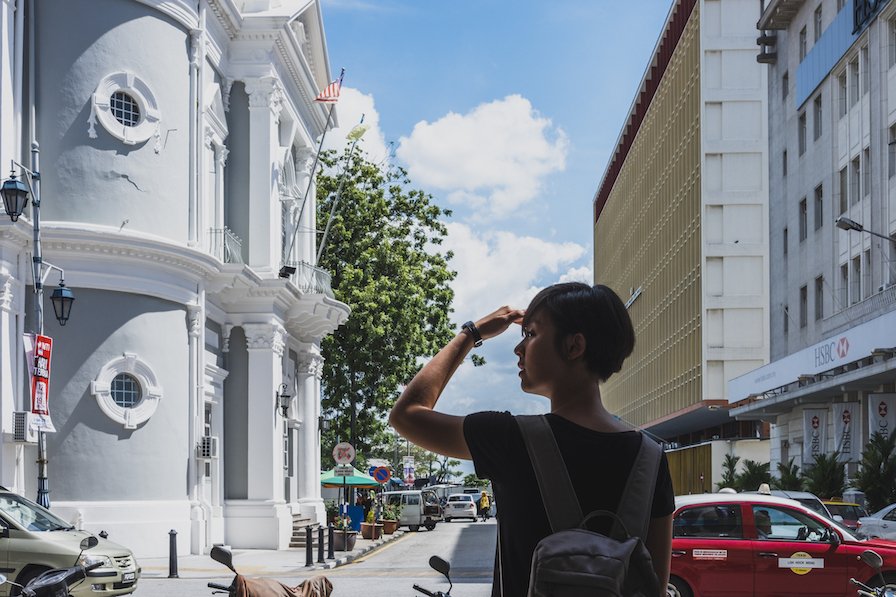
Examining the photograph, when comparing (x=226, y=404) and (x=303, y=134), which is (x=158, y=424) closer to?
(x=226, y=404)

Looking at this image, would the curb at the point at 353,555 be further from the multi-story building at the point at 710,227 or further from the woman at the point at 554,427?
the multi-story building at the point at 710,227

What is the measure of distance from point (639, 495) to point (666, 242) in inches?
2933

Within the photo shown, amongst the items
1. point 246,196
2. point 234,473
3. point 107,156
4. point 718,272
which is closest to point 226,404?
point 234,473

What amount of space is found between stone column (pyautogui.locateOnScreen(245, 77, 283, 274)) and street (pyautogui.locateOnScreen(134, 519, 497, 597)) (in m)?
8.66

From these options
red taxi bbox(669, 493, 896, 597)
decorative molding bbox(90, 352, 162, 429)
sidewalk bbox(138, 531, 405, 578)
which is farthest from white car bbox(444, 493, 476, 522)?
red taxi bbox(669, 493, 896, 597)

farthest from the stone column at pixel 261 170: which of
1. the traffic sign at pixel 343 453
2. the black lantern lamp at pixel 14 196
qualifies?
the black lantern lamp at pixel 14 196

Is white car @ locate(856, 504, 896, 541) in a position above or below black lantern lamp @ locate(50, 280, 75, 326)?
below

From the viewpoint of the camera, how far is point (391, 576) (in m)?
25.5

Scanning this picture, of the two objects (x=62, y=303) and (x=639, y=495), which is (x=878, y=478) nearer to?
(x=62, y=303)

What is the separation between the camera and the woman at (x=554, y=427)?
127 inches

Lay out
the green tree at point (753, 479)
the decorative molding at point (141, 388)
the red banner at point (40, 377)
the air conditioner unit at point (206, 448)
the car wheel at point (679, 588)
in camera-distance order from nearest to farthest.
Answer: the car wheel at point (679, 588) < the red banner at point (40, 377) < the decorative molding at point (141, 388) < the air conditioner unit at point (206, 448) < the green tree at point (753, 479)

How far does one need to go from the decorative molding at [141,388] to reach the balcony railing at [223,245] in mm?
4508

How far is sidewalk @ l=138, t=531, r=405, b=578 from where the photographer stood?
25.8 metres

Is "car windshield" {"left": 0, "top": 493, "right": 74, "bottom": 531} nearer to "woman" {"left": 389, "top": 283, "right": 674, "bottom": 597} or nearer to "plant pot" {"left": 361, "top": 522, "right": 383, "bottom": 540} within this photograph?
"woman" {"left": 389, "top": 283, "right": 674, "bottom": 597}
